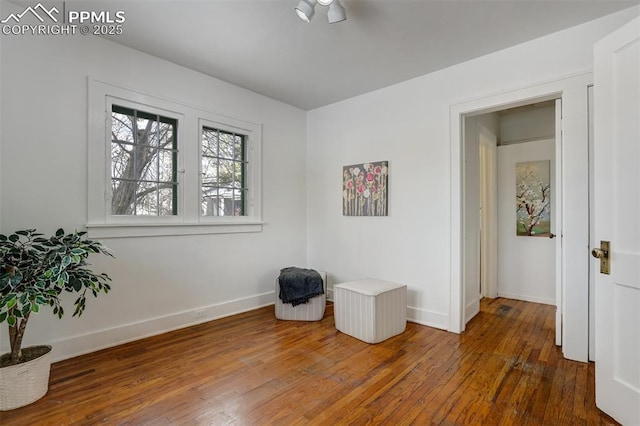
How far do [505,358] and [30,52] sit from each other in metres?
4.38

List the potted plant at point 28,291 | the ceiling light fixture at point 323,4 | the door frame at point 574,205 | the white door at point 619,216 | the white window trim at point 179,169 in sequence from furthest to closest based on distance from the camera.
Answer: the white window trim at point 179,169
the door frame at point 574,205
the ceiling light fixture at point 323,4
the potted plant at point 28,291
the white door at point 619,216

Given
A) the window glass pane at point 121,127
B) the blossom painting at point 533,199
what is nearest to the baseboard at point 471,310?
the blossom painting at point 533,199

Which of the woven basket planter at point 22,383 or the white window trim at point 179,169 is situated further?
the white window trim at point 179,169

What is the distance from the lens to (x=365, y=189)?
3752 mm

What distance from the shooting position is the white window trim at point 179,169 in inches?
101

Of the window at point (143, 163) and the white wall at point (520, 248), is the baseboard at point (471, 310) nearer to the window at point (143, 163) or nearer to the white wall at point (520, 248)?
the white wall at point (520, 248)

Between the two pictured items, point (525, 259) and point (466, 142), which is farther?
point (525, 259)

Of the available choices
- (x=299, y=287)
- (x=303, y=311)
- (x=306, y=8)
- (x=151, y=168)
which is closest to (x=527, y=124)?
(x=306, y=8)

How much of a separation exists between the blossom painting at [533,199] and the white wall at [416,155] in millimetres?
1769

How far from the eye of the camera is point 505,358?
2455mm

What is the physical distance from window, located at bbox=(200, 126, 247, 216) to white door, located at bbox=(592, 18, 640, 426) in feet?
10.7

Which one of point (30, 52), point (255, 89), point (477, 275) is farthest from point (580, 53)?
point (30, 52)

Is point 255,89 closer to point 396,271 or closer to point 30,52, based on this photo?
point 30,52

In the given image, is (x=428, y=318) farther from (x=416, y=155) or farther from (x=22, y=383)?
(x=22, y=383)
